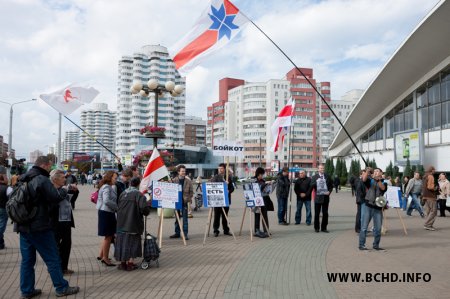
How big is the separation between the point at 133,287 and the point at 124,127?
12683 centimetres

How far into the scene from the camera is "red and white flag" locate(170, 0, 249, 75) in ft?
31.8

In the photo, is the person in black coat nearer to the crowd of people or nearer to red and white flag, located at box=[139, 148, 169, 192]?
the crowd of people

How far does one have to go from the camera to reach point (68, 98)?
398 inches

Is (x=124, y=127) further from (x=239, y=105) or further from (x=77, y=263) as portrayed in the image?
(x=77, y=263)

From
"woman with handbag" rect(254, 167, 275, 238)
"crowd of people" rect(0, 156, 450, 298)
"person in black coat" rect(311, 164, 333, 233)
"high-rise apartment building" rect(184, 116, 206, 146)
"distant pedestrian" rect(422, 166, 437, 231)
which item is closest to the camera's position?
"crowd of people" rect(0, 156, 450, 298)

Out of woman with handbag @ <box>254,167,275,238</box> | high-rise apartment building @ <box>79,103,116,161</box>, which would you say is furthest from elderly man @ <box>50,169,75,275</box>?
high-rise apartment building @ <box>79,103,116,161</box>

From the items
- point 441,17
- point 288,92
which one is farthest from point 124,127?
point 441,17

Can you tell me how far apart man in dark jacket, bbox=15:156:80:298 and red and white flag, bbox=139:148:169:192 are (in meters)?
3.49

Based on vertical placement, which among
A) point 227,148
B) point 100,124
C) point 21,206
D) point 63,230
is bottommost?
point 63,230

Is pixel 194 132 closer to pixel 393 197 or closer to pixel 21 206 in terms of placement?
pixel 393 197

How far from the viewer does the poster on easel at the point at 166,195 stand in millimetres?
8891

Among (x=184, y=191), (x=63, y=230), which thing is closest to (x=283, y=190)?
(x=184, y=191)

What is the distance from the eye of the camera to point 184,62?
9617mm

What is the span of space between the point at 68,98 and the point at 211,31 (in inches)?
163
